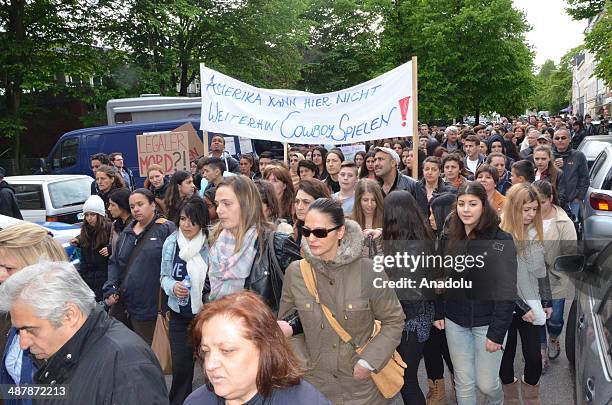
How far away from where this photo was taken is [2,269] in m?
3.20

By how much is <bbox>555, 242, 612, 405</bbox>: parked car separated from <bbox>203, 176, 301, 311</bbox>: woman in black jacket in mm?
1734

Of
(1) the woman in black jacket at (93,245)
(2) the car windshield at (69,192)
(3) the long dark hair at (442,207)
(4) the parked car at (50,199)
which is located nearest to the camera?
(3) the long dark hair at (442,207)

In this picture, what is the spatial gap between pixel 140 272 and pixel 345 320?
2.26 m

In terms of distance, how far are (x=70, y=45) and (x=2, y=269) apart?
72.8ft

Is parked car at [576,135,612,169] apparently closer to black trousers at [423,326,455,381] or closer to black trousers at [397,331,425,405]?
black trousers at [423,326,455,381]

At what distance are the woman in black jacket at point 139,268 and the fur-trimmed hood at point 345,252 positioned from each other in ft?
6.68

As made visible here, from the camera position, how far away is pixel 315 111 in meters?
8.42

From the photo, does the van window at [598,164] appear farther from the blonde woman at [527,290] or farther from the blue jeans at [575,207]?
the blonde woman at [527,290]

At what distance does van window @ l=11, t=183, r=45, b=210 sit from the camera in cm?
1068

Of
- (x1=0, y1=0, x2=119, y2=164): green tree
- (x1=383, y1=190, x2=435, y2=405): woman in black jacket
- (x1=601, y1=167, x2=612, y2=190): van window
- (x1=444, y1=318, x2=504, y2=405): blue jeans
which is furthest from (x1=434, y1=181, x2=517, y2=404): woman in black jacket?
(x1=0, y1=0, x2=119, y2=164): green tree

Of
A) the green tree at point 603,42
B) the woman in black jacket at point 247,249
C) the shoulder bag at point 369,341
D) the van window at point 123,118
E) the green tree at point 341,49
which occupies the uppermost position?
the green tree at point 341,49

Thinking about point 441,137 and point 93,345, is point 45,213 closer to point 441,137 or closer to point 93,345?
point 93,345

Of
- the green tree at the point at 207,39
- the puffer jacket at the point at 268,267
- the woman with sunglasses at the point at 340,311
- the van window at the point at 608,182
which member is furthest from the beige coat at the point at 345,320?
the green tree at the point at 207,39

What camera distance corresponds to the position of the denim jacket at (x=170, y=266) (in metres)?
4.52
